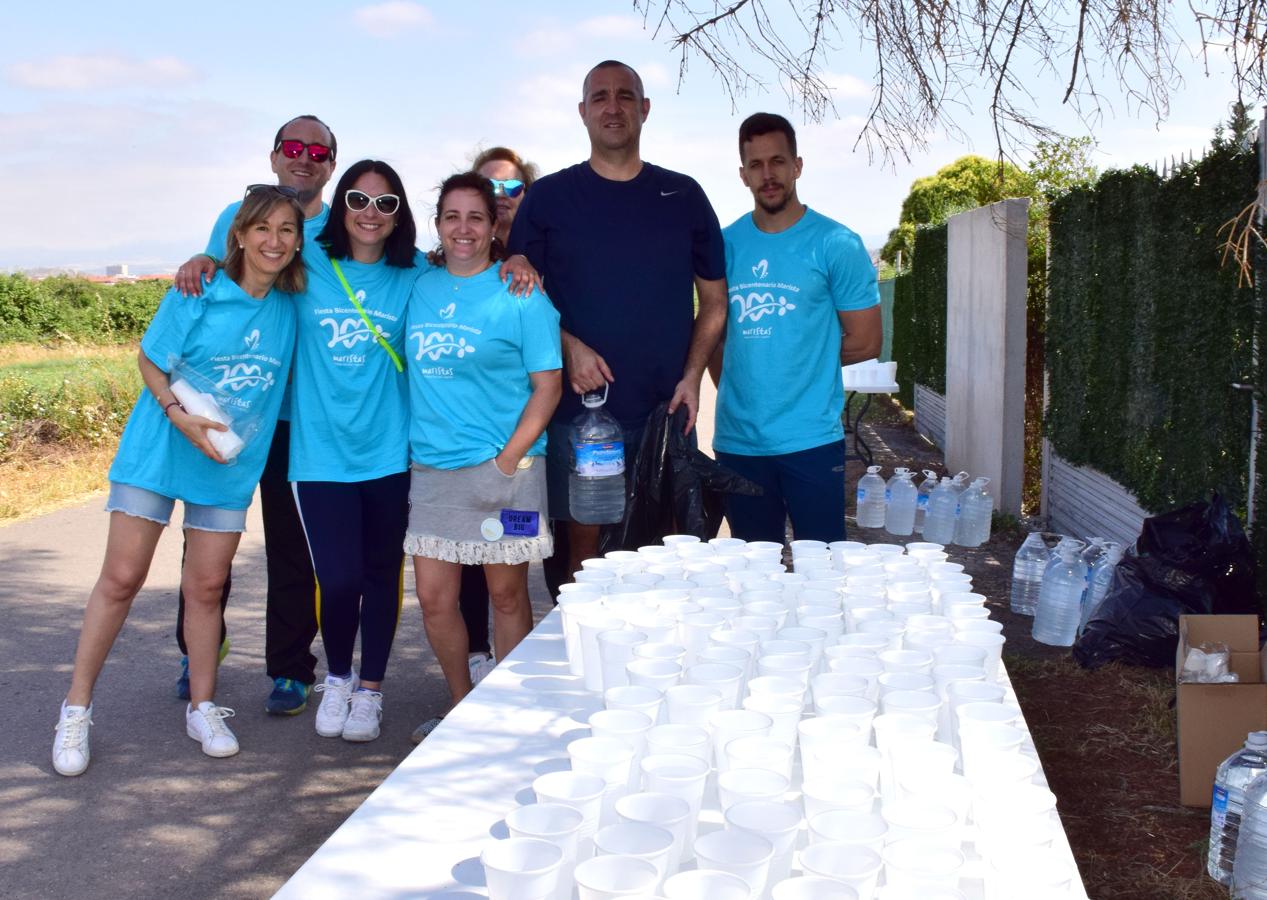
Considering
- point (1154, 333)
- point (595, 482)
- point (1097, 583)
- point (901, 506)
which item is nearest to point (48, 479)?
point (901, 506)

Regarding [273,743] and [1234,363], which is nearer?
[273,743]

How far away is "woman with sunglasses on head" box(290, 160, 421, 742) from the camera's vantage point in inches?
171

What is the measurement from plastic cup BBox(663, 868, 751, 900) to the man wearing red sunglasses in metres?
3.64

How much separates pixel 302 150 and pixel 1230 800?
4.15 meters

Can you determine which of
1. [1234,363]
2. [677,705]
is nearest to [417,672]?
[677,705]

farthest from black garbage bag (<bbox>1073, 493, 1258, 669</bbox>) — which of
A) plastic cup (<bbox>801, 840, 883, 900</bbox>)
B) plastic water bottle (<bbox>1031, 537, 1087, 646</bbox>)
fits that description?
plastic cup (<bbox>801, 840, 883, 900</bbox>)

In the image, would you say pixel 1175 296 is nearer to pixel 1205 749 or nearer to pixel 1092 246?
pixel 1092 246

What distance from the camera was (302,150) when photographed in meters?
4.83

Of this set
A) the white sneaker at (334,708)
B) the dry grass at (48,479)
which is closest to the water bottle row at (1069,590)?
the white sneaker at (334,708)

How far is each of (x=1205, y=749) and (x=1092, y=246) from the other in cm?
518

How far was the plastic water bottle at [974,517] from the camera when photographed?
9.12m

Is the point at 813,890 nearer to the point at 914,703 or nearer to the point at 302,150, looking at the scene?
the point at 914,703

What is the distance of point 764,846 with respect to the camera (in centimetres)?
162

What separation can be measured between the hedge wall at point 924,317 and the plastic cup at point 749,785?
12509mm
